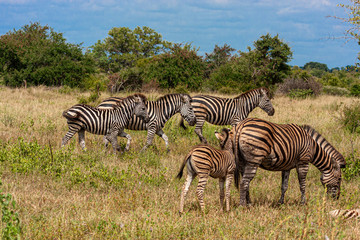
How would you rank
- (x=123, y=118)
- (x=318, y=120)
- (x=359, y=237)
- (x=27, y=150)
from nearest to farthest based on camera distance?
1. (x=359, y=237)
2. (x=27, y=150)
3. (x=123, y=118)
4. (x=318, y=120)

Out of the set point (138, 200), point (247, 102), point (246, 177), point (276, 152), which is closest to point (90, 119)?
point (138, 200)

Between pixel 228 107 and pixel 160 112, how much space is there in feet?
8.25

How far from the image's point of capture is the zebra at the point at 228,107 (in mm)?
11266

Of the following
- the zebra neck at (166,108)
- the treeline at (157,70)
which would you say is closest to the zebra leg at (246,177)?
the zebra neck at (166,108)

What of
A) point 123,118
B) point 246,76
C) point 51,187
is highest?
point 246,76

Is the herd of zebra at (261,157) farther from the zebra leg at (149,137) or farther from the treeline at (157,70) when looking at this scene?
the treeline at (157,70)

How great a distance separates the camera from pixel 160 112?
1004cm

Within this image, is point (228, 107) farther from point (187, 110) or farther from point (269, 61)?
point (269, 61)

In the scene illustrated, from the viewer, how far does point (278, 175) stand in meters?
8.15

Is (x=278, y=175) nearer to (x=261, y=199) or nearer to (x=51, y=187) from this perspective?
(x=261, y=199)

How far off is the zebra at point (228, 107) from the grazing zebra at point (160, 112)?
103 cm

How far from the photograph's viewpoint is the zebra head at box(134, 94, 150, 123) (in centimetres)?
941

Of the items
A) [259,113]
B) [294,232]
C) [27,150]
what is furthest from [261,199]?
[259,113]

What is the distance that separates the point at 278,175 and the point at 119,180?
372 centimetres
